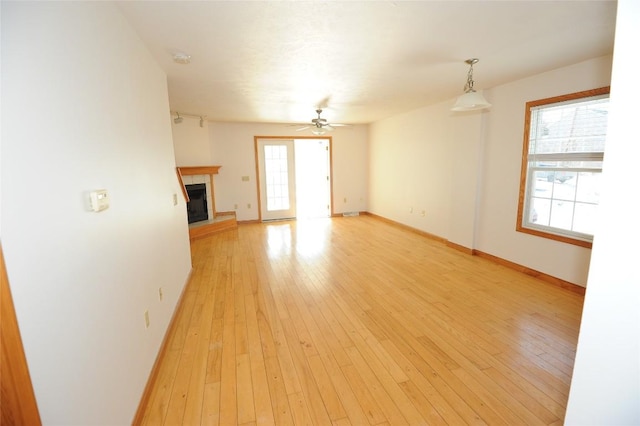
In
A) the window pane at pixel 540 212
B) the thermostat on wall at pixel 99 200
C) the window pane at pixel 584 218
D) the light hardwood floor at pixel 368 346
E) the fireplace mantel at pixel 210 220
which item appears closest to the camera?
the thermostat on wall at pixel 99 200

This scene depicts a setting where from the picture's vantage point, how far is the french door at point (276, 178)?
686cm

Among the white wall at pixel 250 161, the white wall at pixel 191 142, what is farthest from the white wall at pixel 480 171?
the white wall at pixel 191 142

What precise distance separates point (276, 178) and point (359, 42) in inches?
194

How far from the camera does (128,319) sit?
1600 millimetres

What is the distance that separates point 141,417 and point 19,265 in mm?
1257

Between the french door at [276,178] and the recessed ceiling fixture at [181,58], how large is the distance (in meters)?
4.13

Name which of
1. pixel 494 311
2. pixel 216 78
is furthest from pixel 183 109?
pixel 494 311

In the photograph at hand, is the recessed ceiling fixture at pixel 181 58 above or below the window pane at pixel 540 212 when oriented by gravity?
above

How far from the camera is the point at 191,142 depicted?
579 centimetres

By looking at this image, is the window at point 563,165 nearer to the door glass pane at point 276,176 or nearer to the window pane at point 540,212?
the window pane at point 540,212


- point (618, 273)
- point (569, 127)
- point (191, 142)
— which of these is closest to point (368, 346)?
point (618, 273)

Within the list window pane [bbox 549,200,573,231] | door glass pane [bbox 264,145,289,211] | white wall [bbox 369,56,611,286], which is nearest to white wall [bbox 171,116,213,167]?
door glass pane [bbox 264,145,289,211]

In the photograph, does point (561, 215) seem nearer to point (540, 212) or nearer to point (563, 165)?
point (540, 212)

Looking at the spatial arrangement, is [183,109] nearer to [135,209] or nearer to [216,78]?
[216,78]
